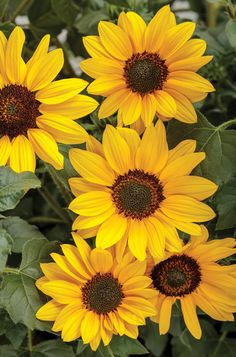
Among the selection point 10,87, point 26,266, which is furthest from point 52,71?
point 26,266

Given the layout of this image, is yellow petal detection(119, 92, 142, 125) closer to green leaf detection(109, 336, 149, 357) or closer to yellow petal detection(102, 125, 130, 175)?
yellow petal detection(102, 125, 130, 175)

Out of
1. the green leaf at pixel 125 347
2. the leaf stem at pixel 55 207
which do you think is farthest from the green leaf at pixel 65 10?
the green leaf at pixel 125 347

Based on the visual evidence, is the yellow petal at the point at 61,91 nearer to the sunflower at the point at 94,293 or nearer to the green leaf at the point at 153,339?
the sunflower at the point at 94,293

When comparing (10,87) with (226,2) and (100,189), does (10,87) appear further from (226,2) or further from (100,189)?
(226,2)

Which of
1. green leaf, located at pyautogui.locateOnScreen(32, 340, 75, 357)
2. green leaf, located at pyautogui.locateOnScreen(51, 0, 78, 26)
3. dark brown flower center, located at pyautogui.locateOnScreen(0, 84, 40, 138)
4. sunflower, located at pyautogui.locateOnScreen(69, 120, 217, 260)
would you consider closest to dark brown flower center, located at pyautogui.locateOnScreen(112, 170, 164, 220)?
sunflower, located at pyautogui.locateOnScreen(69, 120, 217, 260)

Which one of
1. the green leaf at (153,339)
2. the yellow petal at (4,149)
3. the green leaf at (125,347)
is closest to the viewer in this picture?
the yellow petal at (4,149)

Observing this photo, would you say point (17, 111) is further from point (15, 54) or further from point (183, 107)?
point (183, 107)
